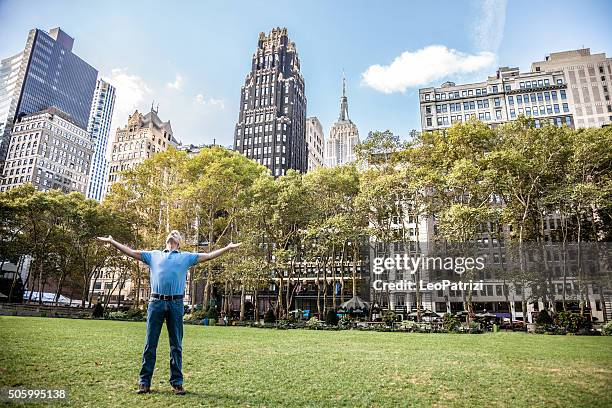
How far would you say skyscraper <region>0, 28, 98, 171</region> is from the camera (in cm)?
862

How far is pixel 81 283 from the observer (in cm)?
6594

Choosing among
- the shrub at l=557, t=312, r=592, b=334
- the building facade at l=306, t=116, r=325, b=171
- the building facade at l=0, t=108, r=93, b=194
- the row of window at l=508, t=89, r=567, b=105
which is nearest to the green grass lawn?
the shrub at l=557, t=312, r=592, b=334

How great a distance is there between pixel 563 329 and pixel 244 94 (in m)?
94.8

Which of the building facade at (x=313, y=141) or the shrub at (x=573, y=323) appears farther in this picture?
the building facade at (x=313, y=141)

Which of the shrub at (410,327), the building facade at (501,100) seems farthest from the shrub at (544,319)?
the building facade at (501,100)

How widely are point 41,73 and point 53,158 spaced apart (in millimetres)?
73719

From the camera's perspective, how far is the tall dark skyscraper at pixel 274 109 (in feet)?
319

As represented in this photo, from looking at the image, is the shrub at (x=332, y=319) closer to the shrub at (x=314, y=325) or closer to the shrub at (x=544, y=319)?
the shrub at (x=314, y=325)

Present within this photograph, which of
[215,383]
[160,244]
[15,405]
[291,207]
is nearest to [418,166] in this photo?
[291,207]

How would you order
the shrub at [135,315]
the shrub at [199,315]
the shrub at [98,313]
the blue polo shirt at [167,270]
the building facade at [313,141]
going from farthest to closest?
the building facade at [313,141]
the shrub at [98,313]
the shrub at [199,315]
the shrub at [135,315]
the blue polo shirt at [167,270]

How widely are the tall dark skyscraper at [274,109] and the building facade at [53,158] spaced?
1447 inches

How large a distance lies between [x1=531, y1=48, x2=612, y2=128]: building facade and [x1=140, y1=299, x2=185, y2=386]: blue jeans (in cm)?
7798

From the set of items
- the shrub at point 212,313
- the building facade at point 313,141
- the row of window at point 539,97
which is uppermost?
the building facade at point 313,141

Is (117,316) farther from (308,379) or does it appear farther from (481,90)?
(481,90)
